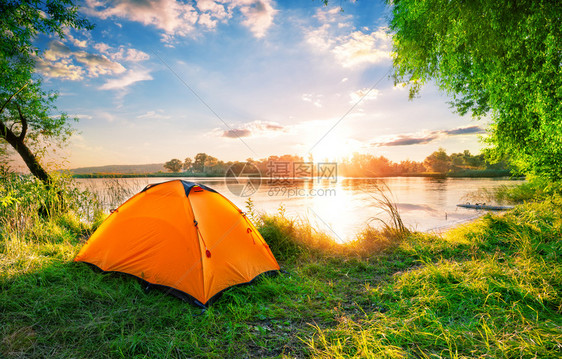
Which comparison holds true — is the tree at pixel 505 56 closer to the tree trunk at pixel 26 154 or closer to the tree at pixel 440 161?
the tree trunk at pixel 26 154

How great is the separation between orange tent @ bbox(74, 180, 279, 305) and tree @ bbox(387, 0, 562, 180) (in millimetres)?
5387

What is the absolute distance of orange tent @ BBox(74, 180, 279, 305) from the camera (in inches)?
149

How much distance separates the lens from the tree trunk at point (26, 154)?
850 cm

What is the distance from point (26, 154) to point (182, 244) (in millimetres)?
8906

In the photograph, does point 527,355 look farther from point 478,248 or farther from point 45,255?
point 45,255

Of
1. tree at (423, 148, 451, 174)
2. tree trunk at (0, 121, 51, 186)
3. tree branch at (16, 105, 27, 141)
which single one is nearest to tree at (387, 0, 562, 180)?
tree trunk at (0, 121, 51, 186)

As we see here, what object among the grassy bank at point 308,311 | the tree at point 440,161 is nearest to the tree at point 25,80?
the grassy bank at point 308,311

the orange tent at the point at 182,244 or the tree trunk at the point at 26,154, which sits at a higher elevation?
the tree trunk at the point at 26,154

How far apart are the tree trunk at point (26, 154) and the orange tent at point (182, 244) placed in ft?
19.8

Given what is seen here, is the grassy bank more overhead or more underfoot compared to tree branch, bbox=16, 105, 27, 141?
more underfoot

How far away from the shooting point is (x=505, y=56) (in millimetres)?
5219

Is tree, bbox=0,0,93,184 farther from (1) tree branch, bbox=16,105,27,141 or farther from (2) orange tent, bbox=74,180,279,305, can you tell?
(2) orange tent, bbox=74,180,279,305

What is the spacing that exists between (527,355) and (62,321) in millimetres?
5063

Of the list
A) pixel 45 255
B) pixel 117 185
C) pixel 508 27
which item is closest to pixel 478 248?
pixel 508 27
